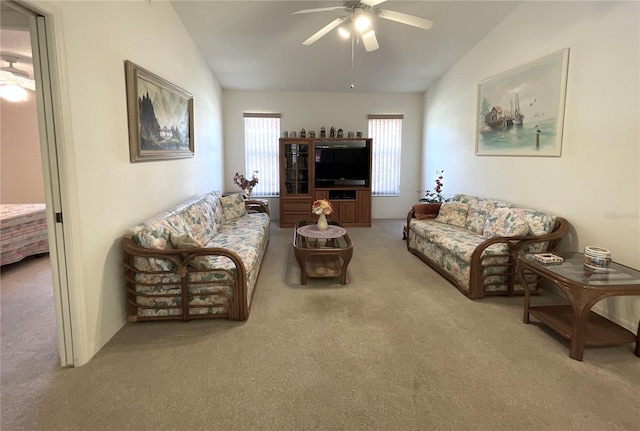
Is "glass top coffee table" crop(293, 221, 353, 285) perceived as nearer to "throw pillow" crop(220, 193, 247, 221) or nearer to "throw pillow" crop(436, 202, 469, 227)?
"throw pillow" crop(220, 193, 247, 221)

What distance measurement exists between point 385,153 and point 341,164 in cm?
112

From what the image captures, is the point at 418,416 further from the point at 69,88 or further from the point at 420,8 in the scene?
the point at 420,8

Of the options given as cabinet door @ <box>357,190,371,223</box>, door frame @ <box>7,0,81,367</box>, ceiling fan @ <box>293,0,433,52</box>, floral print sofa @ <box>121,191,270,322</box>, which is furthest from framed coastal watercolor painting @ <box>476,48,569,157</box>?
door frame @ <box>7,0,81,367</box>

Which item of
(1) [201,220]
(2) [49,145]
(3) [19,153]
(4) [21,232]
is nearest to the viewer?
(2) [49,145]

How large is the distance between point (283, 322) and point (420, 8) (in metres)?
3.84

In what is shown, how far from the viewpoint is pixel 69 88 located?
82.5 inches

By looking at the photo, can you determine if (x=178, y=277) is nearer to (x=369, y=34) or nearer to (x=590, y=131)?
(x=369, y=34)

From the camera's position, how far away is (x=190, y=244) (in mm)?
2723

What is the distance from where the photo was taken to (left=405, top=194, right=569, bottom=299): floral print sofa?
326 centimetres

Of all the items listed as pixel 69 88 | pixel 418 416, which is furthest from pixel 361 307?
pixel 69 88

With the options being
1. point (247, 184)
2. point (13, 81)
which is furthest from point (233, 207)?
point (13, 81)

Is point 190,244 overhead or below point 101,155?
below

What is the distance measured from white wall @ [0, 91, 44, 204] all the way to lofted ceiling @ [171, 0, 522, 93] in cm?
321

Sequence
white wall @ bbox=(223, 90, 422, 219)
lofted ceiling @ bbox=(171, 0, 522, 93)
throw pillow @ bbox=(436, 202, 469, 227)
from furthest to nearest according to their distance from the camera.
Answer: white wall @ bbox=(223, 90, 422, 219) < throw pillow @ bbox=(436, 202, 469, 227) < lofted ceiling @ bbox=(171, 0, 522, 93)
